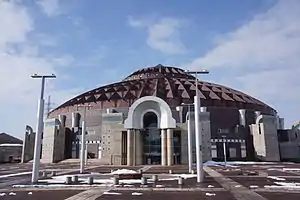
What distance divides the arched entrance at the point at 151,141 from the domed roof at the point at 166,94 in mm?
17165

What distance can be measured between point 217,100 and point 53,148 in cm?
4146

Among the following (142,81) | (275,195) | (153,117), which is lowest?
(275,195)

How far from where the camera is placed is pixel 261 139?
2625 inches

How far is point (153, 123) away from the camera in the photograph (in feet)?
185

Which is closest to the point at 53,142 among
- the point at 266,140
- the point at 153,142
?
the point at 153,142

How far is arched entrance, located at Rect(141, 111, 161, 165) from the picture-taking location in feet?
184

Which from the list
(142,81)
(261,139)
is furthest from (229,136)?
(142,81)

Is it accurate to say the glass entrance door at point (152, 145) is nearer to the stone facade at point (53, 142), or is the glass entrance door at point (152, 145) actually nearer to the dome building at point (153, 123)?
the dome building at point (153, 123)

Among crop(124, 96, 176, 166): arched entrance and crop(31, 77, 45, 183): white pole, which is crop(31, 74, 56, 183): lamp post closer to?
crop(31, 77, 45, 183): white pole

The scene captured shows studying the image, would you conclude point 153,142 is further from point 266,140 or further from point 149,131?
point 266,140

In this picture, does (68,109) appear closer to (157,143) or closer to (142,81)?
(142,81)

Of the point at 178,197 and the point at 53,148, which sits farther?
the point at 53,148

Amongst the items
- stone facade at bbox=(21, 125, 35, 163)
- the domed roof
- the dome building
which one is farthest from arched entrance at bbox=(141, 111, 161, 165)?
Answer: stone facade at bbox=(21, 125, 35, 163)

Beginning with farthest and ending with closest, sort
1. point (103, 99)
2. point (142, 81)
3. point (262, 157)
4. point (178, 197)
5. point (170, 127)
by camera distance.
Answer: point (142, 81), point (103, 99), point (262, 157), point (170, 127), point (178, 197)
